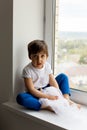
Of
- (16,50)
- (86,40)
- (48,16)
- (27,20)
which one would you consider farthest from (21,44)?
(86,40)

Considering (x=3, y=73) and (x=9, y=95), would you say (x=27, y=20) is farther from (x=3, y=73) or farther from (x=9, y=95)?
(x=9, y=95)

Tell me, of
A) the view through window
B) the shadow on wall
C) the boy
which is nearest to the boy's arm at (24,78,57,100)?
the boy

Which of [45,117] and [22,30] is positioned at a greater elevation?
[22,30]

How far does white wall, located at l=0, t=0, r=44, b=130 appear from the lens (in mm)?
1424

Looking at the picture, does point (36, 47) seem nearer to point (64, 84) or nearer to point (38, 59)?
point (38, 59)

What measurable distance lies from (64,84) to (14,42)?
1.28 feet

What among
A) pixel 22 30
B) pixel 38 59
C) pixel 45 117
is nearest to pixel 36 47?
pixel 38 59

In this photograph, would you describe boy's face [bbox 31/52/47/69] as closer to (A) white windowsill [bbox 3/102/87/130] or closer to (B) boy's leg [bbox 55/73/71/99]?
(B) boy's leg [bbox 55/73/71/99]

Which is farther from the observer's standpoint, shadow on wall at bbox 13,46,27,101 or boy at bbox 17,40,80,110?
shadow on wall at bbox 13,46,27,101

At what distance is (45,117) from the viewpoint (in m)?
1.23

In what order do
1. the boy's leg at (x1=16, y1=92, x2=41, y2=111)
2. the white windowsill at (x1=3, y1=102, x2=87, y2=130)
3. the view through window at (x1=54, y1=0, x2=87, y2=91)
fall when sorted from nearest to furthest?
1. the white windowsill at (x1=3, y1=102, x2=87, y2=130)
2. the boy's leg at (x1=16, y1=92, x2=41, y2=111)
3. the view through window at (x1=54, y1=0, x2=87, y2=91)

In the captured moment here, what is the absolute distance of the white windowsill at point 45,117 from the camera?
3.72 feet

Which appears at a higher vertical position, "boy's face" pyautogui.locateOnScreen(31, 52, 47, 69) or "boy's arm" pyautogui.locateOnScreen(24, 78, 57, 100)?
A: "boy's face" pyautogui.locateOnScreen(31, 52, 47, 69)

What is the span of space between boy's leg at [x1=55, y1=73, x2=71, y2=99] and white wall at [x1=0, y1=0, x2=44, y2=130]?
0.24m
